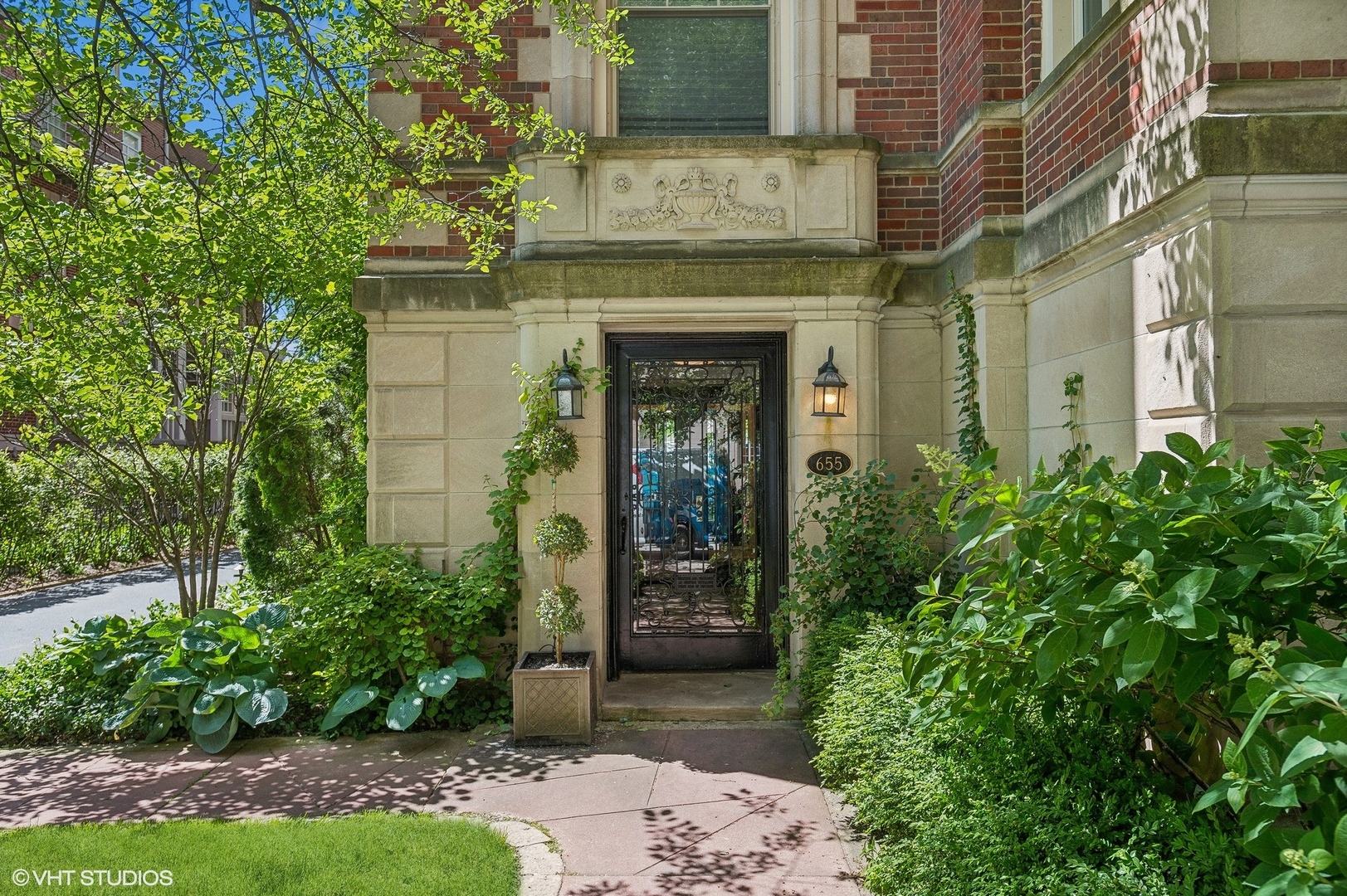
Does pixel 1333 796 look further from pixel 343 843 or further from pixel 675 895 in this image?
pixel 343 843

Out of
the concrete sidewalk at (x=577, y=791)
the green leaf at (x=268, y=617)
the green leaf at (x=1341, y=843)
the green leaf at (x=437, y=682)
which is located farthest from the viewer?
the green leaf at (x=268, y=617)

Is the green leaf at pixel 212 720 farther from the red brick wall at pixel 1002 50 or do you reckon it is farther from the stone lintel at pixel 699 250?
the red brick wall at pixel 1002 50

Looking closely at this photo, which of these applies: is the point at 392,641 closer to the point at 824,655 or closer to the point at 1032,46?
the point at 824,655

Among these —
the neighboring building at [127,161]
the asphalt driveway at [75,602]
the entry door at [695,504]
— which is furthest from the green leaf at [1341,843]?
the asphalt driveway at [75,602]

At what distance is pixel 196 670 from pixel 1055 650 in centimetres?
521

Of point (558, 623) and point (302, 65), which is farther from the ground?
point (302, 65)

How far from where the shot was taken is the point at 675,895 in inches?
135

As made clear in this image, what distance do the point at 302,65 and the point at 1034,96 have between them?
4101mm

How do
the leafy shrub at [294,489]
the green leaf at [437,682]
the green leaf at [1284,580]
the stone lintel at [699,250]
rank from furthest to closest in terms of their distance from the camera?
the leafy shrub at [294,489], the stone lintel at [699,250], the green leaf at [437,682], the green leaf at [1284,580]

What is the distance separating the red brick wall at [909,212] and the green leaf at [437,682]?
4.06 m

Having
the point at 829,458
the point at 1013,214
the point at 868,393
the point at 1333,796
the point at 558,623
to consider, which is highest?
the point at 1013,214

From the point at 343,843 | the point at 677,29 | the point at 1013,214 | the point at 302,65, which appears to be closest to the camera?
the point at 343,843

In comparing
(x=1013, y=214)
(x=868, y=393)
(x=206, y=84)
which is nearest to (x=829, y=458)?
(x=868, y=393)

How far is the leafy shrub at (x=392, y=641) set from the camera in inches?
213
